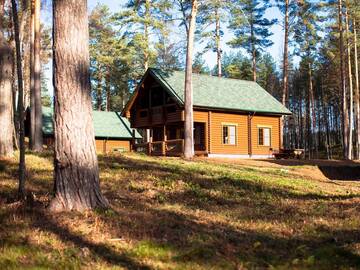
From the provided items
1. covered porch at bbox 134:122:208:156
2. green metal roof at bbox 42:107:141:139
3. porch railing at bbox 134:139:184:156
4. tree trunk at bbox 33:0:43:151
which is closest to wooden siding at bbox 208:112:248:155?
covered porch at bbox 134:122:208:156

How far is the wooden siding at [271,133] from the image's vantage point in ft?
119

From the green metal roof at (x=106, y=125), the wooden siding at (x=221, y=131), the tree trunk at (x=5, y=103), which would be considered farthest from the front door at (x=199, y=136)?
the tree trunk at (x=5, y=103)

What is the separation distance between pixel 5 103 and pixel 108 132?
27444 mm

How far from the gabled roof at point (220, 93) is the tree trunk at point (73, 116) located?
23316mm

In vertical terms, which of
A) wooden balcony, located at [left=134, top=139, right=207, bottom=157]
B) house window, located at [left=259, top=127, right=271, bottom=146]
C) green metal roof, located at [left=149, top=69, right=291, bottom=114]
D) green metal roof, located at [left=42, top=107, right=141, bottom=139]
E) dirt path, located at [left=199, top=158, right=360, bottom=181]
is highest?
green metal roof, located at [left=149, top=69, right=291, bottom=114]

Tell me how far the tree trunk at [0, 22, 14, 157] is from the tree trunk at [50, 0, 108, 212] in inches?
325

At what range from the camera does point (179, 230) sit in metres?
7.47

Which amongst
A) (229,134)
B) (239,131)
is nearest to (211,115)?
(229,134)

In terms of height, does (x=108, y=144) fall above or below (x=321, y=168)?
above

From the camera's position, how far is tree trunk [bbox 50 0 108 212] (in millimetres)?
8164

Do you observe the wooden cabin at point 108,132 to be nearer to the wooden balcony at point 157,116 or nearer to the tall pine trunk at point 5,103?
the wooden balcony at point 157,116

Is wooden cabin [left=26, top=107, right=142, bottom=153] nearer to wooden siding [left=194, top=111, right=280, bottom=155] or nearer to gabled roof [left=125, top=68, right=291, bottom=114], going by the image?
→ gabled roof [left=125, top=68, right=291, bottom=114]

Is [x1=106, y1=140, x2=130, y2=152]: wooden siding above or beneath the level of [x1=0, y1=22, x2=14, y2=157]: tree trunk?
beneath

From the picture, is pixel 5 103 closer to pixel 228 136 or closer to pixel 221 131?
pixel 221 131
